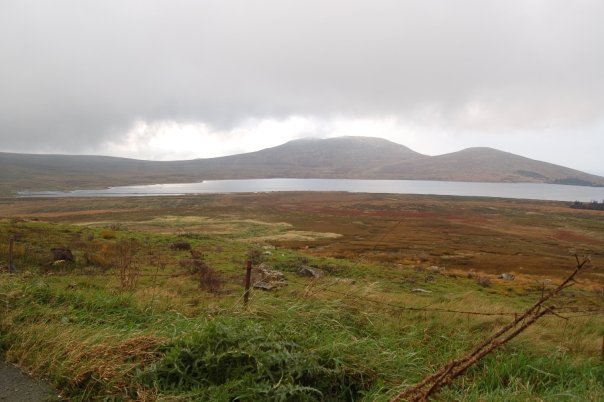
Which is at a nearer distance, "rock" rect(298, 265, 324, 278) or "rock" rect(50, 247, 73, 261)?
"rock" rect(50, 247, 73, 261)

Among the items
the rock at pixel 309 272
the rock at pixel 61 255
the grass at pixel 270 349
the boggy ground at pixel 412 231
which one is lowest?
the boggy ground at pixel 412 231

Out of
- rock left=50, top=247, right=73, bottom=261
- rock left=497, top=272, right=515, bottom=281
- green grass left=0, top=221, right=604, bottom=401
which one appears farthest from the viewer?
rock left=497, top=272, right=515, bottom=281

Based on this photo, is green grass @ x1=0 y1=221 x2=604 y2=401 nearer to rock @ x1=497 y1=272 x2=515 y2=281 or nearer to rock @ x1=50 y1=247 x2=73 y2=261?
rock @ x1=50 y1=247 x2=73 y2=261

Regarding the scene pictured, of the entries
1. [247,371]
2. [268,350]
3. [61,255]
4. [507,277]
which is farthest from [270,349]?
[507,277]

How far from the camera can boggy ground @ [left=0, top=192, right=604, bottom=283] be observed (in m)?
32.3

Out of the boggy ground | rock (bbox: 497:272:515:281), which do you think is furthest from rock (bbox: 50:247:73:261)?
rock (bbox: 497:272:515:281)

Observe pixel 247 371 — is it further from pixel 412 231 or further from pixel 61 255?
pixel 412 231

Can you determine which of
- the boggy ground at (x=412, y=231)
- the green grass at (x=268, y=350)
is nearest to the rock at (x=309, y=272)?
the green grass at (x=268, y=350)

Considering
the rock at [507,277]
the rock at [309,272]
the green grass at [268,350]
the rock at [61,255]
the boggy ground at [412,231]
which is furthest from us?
the boggy ground at [412,231]

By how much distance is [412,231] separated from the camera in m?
50.4

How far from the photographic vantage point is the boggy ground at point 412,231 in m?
32.3

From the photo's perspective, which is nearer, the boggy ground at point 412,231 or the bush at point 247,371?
the bush at point 247,371

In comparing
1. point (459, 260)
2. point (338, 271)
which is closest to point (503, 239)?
point (459, 260)

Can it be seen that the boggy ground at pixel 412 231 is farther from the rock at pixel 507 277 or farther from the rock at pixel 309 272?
the rock at pixel 309 272
